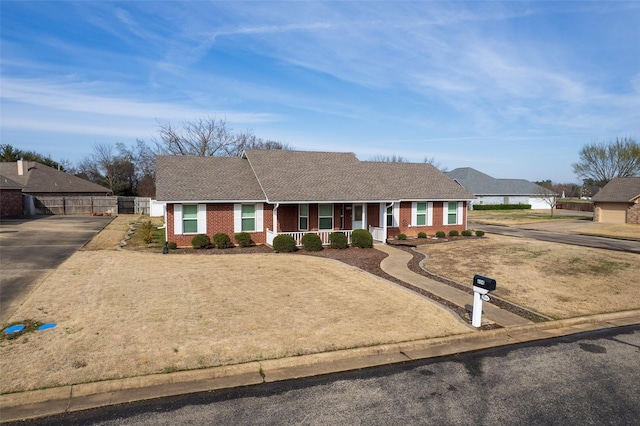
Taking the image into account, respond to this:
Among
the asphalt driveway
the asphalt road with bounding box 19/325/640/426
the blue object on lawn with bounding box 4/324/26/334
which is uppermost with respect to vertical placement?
the asphalt driveway

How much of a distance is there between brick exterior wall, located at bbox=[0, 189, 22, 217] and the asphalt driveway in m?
9.49

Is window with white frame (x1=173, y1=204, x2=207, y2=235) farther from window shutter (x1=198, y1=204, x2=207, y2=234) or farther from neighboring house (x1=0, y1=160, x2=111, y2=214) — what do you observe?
neighboring house (x1=0, y1=160, x2=111, y2=214)

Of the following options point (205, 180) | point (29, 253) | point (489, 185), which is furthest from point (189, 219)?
point (489, 185)

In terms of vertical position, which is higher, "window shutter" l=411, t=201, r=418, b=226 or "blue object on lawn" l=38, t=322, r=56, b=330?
"window shutter" l=411, t=201, r=418, b=226

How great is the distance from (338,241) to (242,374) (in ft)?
46.7

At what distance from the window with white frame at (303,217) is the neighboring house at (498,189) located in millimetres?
51842

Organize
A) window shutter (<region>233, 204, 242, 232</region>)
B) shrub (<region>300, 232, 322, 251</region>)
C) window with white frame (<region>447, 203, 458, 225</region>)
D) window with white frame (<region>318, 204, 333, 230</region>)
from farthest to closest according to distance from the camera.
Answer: window with white frame (<region>447, 203, 458, 225</region>)
window with white frame (<region>318, 204, 333, 230</region>)
window shutter (<region>233, 204, 242, 232</region>)
shrub (<region>300, 232, 322, 251</region>)

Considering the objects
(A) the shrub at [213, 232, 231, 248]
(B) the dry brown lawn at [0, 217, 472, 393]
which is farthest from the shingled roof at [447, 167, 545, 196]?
(B) the dry brown lawn at [0, 217, 472, 393]

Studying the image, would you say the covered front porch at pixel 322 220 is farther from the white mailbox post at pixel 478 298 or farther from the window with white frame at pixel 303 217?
the white mailbox post at pixel 478 298

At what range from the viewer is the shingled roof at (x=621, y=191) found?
132 ft

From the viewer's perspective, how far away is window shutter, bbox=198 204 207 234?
67.8 ft

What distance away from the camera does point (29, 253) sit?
683 inches

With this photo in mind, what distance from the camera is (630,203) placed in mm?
39750

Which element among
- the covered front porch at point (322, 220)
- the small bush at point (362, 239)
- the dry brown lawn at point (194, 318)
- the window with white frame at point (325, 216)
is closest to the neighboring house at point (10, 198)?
the dry brown lawn at point (194, 318)
